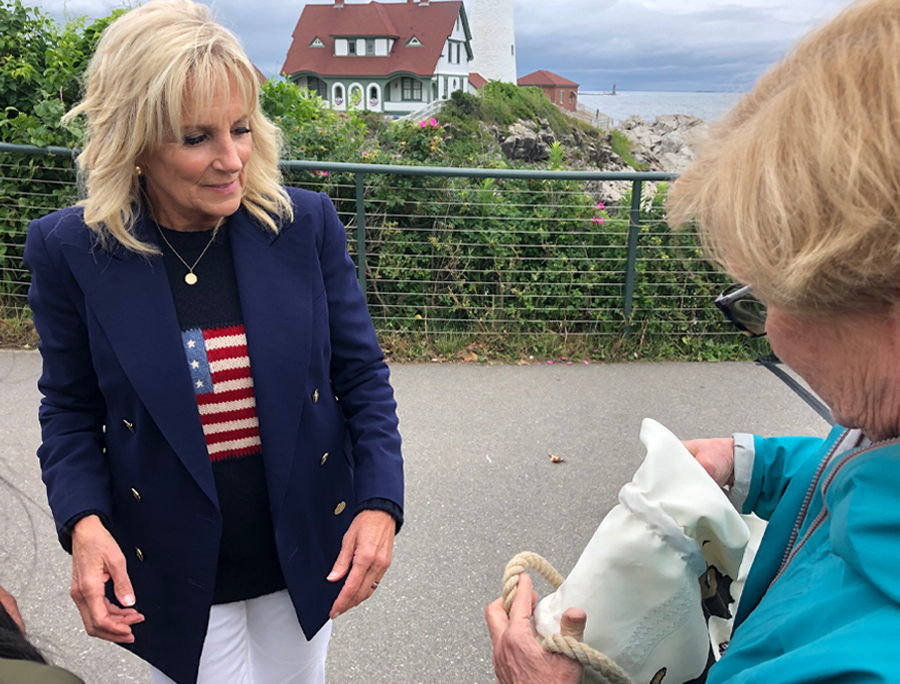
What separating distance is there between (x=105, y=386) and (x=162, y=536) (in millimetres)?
394

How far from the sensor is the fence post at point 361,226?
615cm

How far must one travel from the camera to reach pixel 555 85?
77.7m

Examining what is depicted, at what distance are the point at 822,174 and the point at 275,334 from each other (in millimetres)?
1295

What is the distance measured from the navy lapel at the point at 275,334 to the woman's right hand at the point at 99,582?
37 cm

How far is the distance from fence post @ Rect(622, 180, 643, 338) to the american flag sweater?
495 cm

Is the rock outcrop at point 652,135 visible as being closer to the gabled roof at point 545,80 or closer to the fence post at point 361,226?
the gabled roof at point 545,80

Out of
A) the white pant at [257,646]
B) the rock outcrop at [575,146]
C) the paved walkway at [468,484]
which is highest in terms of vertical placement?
the rock outcrop at [575,146]

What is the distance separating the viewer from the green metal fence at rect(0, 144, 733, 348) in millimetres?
6379

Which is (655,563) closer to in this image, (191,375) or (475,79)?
(191,375)

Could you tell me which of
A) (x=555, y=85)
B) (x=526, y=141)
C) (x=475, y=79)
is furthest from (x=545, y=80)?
(x=526, y=141)

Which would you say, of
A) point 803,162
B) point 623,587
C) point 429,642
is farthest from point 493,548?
point 803,162

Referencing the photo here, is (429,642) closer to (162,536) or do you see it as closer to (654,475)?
(162,536)

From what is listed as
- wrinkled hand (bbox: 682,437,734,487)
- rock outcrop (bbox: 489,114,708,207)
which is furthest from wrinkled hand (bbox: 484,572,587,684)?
Result: rock outcrop (bbox: 489,114,708,207)

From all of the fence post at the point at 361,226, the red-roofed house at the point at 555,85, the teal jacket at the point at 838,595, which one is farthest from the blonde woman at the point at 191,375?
the red-roofed house at the point at 555,85
